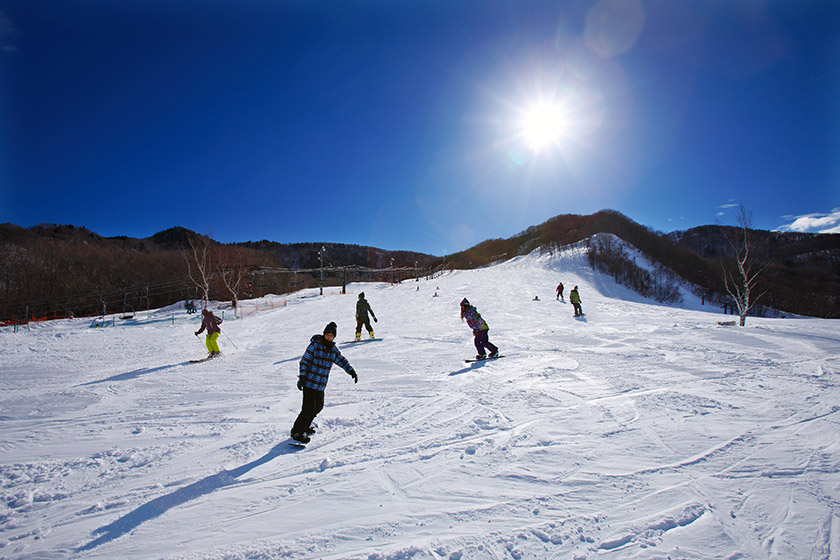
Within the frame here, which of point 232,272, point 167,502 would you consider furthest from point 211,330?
point 232,272

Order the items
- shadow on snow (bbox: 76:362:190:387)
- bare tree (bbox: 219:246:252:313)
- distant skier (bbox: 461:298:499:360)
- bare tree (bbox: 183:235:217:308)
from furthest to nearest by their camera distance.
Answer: bare tree (bbox: 219:246:252:313) < bare tree (bbox: 183:235:217:308) < distant skier (bbox: 461:298:499:360) < shadow on snow (bbox: 76:362:190:387)

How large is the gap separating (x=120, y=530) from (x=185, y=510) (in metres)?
0.44

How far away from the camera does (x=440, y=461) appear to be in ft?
12.1

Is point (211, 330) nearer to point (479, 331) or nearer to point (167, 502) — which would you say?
point (167, 502)

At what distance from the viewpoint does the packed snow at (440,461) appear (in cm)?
252

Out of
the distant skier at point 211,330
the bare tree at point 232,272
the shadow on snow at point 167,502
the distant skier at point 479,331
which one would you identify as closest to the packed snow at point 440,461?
the shadow on snow at point 167,502

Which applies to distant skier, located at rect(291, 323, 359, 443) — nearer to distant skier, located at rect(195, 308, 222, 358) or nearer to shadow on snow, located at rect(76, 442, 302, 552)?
shadow on snow, located at rect(76, 442, 302, 552)

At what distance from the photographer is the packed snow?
8.28 feet

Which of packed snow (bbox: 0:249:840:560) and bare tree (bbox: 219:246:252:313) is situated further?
bare tree (bbox: 219:246:252:313)

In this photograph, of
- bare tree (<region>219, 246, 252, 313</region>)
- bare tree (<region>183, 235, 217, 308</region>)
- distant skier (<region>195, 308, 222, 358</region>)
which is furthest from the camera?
bare tree (<region>219, 246, 252, 313</region>)

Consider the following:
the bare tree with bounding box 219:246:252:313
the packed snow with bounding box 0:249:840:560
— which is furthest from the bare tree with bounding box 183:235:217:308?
the packed snow with bounding box 0:249:840:560

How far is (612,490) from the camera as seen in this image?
3.05m

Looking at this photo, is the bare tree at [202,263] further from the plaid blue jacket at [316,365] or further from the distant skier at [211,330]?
the plaid blue jacket at [316,365]

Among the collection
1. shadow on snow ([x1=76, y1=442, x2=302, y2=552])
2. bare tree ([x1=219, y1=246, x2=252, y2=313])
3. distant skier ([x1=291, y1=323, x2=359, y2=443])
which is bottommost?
shadow on snow ([x1=76, y1=442, x2=302, y2=552])
